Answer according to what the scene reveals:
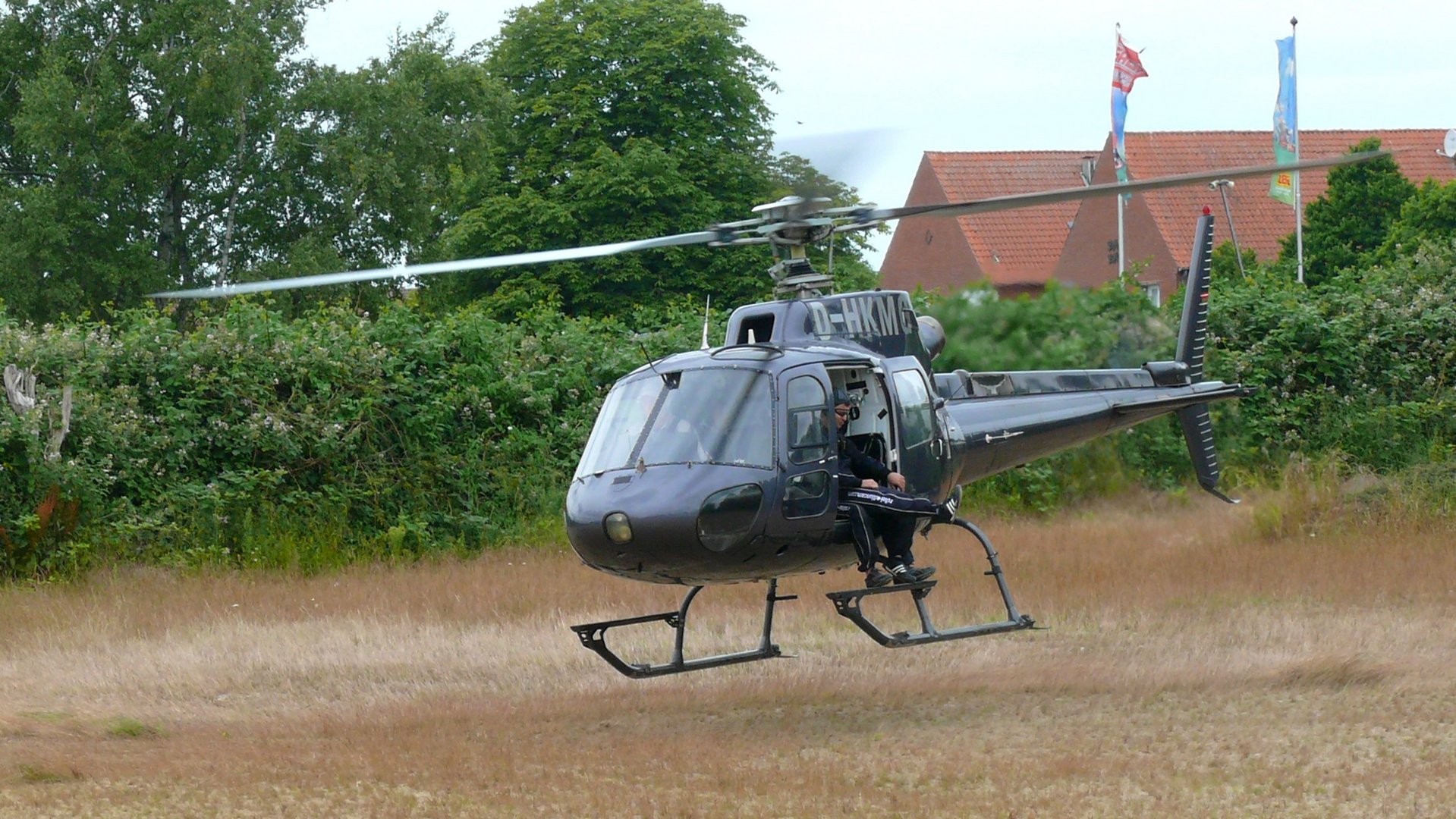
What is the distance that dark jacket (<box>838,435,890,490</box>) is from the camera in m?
10.2

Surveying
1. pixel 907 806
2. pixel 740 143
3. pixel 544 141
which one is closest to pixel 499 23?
pixel 544 141

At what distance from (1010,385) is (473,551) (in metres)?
8.12

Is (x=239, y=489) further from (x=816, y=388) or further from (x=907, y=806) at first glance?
(x=907, y=806)

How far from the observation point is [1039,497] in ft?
67.2

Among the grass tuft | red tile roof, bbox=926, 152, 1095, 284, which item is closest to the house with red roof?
red tile roof, bbox=926, 152, 1095, 284

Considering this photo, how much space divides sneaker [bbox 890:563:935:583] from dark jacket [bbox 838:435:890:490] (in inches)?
22.7

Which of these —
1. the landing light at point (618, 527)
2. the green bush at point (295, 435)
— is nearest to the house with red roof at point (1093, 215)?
the green bush at point (295, 435)

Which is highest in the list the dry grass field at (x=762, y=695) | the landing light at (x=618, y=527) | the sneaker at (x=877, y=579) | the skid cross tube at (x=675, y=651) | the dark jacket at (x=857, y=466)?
the dark jacket at (x=857, y=466)

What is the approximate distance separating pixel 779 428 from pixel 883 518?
3.60ft

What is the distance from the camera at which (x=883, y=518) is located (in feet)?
33.6

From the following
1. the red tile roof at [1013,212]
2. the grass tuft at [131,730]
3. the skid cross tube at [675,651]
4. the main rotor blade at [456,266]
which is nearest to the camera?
the main rotor blade at [456,266]

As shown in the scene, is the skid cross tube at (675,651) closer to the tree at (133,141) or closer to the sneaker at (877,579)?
the sneaker at (877,579)

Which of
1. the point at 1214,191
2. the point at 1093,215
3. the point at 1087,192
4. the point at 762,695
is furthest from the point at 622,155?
the point at 1087,192

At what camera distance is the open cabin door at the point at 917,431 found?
10.5 metres
